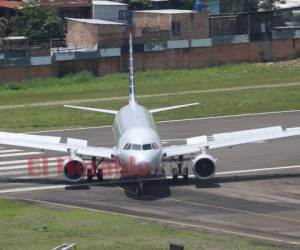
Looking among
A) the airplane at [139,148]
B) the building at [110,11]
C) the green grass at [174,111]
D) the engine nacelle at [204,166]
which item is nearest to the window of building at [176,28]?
the building at [110,11]

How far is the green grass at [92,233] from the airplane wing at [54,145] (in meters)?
6.55

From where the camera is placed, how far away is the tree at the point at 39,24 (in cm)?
13338

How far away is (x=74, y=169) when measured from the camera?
5850cm

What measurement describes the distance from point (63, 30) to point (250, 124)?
57179 millimetres

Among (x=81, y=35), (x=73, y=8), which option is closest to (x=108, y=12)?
(x=73, y=8)

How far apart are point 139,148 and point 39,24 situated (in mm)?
79670

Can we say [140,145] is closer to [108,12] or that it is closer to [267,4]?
[108,12]

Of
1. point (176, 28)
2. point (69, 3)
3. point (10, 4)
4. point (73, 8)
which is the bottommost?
point (176, 28)

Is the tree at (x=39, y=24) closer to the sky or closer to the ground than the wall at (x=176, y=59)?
closer to the sky

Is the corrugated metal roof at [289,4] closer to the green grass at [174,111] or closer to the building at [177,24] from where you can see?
the building at [177,24]

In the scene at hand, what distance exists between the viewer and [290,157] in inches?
2660

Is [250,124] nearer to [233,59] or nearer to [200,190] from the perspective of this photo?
[200,190]

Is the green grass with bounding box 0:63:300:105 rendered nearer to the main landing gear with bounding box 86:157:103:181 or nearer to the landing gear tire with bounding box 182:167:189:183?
the main landing gear with bounding box 86:157:103:181

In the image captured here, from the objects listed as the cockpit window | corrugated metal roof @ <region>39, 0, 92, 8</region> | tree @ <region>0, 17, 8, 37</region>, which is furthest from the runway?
corrugated metal roof @ <region>39, 0, 92, 8</region>
